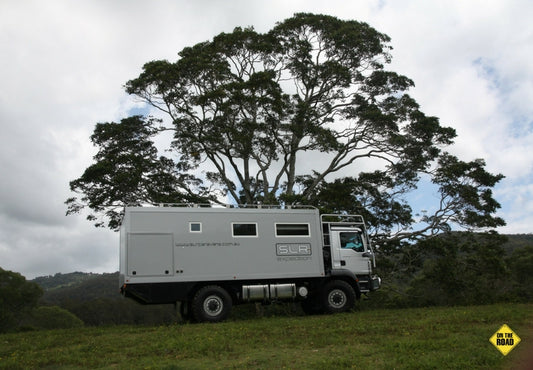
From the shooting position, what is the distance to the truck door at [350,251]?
51.0ft

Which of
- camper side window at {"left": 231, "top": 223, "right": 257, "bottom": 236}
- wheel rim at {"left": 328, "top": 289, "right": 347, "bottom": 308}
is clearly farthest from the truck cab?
camper side window at {"left": 231, "top": 223, "right": 257, "bottom": 236}

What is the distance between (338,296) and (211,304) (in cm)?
420

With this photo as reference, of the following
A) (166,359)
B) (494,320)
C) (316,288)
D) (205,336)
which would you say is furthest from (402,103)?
(166,359)

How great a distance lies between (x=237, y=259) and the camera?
14.0 meters

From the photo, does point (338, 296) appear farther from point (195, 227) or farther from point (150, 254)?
point (150, 254)

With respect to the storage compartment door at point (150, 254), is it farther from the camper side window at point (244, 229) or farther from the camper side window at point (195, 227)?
the camper side window at point (244, 229)

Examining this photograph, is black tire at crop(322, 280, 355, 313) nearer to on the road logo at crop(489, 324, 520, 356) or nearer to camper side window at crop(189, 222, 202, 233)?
camper side window at crop(189, 222, 202, 233)

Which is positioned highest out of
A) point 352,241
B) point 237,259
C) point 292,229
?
point 292,229

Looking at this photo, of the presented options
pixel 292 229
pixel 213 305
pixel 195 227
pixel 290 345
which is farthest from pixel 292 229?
pixel 290 345

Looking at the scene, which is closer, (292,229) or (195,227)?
(195,227)

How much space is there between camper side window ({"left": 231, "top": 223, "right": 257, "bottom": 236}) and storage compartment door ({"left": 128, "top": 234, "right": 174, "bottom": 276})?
1.91 meters

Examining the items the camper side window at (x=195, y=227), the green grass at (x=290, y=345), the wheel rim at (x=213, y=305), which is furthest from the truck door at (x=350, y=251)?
the camper side window at (x=195, y=227)

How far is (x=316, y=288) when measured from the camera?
15250mm

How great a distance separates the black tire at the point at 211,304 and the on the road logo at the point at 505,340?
771 cm
